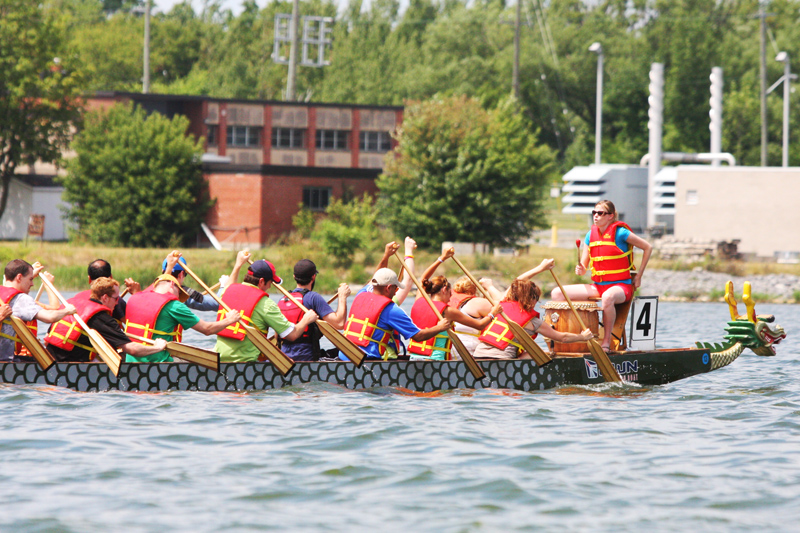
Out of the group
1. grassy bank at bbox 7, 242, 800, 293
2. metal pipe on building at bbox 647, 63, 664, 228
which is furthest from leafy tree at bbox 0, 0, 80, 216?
metal pipe on building at bbox 647, 63, 664, 228

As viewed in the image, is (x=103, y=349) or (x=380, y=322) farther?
(x=380, y=322)

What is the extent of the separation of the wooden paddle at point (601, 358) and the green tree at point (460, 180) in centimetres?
2296

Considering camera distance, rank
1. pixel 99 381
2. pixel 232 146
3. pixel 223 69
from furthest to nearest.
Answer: pixel 223 69 → pixel 232 146 → pixel 99 381

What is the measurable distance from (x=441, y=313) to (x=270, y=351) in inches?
72.9

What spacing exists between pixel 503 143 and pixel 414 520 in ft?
98.9

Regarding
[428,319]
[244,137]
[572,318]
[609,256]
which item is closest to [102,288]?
[428,319]

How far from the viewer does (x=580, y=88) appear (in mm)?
65938

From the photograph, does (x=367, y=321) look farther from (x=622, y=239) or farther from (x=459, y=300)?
(x=622, y=239)

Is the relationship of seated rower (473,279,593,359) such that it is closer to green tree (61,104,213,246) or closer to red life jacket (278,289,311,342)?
red life jacket (278,289,311,342)

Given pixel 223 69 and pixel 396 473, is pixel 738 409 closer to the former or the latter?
pixel 396 473

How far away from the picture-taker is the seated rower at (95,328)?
34.4 ft

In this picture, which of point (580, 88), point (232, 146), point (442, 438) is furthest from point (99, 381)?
point (580, 88)

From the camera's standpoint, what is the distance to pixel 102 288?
10422 mm

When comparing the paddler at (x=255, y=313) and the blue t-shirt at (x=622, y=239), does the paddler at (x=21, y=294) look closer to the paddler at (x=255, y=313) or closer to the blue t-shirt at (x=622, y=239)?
the paddler at (x=255, y=313)
